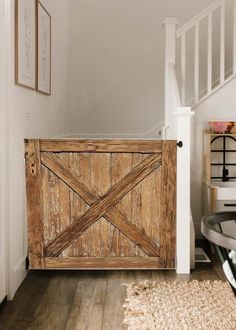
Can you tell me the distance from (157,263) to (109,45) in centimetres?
295

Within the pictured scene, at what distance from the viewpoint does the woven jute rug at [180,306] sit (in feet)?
8.84

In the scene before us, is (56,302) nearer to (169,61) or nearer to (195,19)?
(169,61)

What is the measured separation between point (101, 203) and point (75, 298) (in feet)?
2.39

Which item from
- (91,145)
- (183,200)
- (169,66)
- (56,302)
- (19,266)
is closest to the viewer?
(56,302)

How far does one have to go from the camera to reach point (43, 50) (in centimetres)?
424

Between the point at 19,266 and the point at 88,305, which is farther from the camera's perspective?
the point at 19,266

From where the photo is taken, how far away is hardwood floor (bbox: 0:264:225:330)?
2.74m

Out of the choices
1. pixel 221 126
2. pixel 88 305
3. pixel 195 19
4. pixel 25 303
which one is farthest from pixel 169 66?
pixel 25 303

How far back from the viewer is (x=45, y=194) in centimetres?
353

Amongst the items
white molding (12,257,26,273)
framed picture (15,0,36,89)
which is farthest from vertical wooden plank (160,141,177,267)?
framed picture (15,0,36,89)

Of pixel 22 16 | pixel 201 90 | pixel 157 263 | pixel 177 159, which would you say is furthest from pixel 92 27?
pixel 157 263

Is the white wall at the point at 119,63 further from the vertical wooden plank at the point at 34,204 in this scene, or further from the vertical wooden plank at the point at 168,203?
the vertical wooden plank at the point at 34,204

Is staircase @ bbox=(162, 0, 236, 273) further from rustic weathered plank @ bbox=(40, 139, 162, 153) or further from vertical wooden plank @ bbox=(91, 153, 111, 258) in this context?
vertical wooden plank @ bbox=(91, 153, 111, 258)

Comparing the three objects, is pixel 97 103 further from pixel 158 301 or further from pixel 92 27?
pixel 158 301
